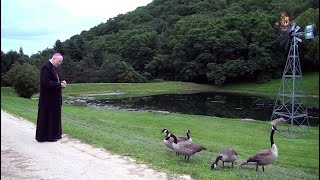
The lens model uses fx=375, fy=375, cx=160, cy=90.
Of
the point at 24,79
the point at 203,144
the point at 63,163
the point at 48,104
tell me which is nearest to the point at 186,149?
the point at 63,163

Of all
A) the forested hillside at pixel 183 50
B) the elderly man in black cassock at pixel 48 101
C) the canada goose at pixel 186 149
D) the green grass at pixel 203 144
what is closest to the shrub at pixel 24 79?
the green grass at pixel 203 144

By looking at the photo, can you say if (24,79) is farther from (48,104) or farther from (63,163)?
(63,163)

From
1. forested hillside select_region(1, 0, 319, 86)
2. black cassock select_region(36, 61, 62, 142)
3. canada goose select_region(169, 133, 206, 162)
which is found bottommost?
canada goose select_region(169, 133, 206, 162)

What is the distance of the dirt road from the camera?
26.0 feet

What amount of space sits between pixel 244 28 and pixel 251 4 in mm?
22800

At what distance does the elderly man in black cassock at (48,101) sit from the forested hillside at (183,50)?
61551 millimetres

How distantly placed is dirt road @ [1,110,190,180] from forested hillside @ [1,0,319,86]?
62400 millimetres

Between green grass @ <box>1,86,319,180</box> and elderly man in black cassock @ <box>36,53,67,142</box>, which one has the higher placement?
elderly man in black cassock @ <box>36,53,67,142</box>

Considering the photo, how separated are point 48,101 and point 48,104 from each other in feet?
0.29

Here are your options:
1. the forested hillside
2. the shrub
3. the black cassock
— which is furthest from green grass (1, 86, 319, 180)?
the forested hillside

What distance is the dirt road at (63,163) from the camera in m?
7.91

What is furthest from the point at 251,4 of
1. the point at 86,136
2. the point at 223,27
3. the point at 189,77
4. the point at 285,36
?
the point at 86,136

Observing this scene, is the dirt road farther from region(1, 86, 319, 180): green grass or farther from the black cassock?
region(1, 86, 319, 180): green grass

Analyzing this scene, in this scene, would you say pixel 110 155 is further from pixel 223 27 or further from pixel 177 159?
pixel 223 27
